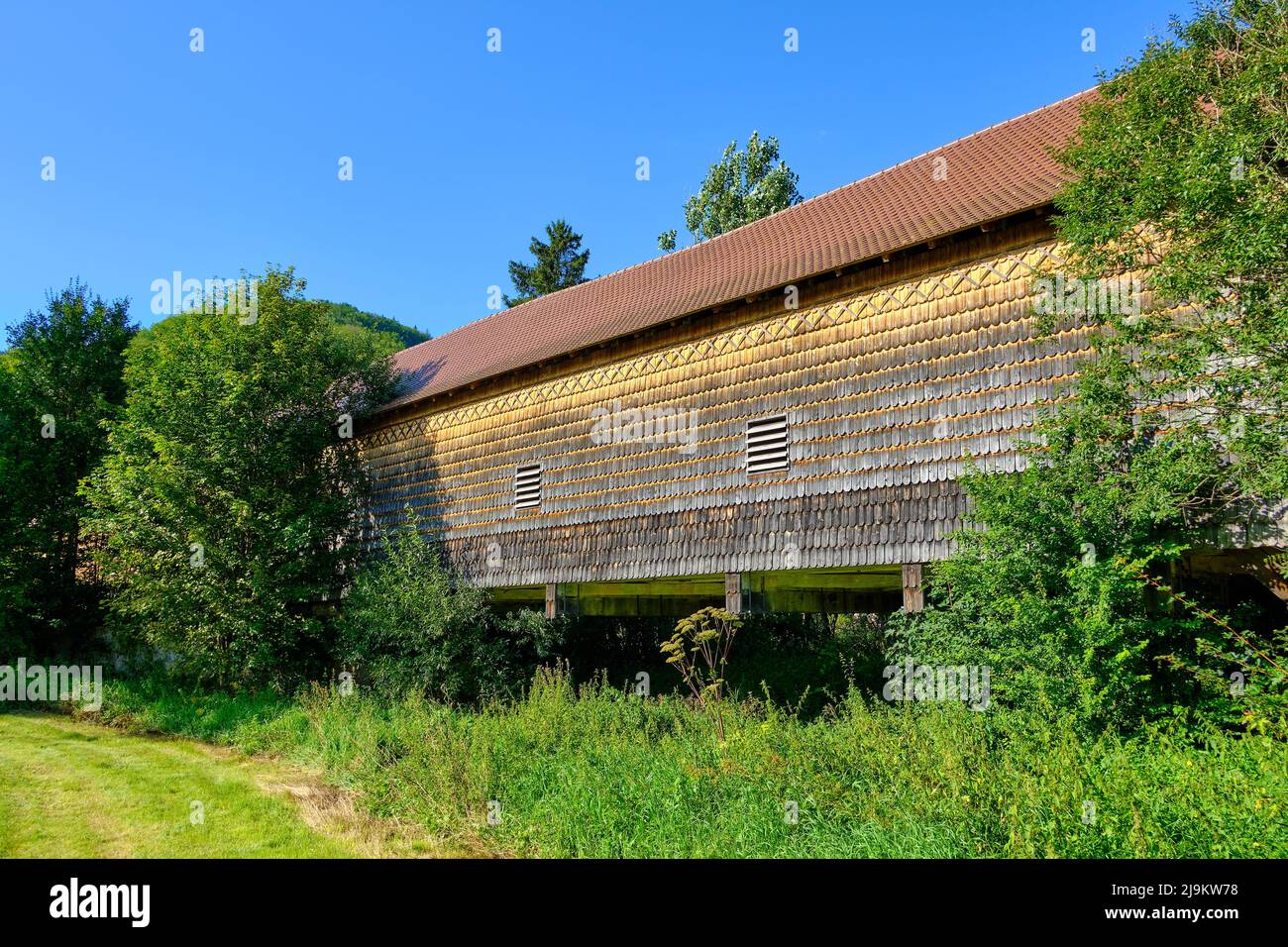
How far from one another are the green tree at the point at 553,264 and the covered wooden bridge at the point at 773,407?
27782 millimetres

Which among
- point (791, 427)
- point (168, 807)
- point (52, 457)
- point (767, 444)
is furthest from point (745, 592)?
point (52, 457)

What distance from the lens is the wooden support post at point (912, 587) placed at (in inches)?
362

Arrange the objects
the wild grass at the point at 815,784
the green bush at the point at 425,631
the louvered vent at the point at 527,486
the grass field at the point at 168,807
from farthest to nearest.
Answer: the louvered vent at the point at 527,486 < the green bush at the point at 425,631 < the grass field at the point at 168,807 < the wild grass at the point at 815,784

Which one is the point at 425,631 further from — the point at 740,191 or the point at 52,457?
the point at 740,191

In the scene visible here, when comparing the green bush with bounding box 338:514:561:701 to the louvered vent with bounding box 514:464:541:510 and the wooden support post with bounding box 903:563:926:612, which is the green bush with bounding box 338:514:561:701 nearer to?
the louvered vent with bounding box 514:464:541:510

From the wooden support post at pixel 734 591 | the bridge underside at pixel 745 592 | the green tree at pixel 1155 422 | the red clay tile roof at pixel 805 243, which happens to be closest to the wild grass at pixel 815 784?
the green tree at pixel 1155 422

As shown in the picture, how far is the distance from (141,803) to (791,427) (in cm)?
884

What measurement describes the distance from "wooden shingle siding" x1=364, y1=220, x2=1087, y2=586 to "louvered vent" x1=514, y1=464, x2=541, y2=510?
0.15 metres

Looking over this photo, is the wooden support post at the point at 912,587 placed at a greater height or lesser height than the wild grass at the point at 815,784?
greater

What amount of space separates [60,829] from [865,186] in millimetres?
13992

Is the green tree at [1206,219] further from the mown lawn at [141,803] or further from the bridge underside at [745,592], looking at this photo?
the mown lawn at [141,803]

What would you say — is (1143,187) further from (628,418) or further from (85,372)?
(85,372)

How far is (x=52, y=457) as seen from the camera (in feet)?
60.1

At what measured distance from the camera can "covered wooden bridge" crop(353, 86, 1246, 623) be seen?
9.20m
